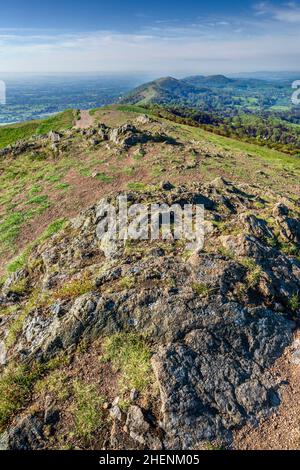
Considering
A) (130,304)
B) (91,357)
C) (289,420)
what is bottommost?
(289,420)

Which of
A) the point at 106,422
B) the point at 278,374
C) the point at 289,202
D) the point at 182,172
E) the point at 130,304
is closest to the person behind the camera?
the point at 106,422

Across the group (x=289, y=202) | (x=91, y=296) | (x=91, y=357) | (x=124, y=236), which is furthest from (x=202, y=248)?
(x=289, y=202)

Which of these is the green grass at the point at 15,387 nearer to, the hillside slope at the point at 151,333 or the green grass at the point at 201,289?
the hillside slope at the point at 151,333

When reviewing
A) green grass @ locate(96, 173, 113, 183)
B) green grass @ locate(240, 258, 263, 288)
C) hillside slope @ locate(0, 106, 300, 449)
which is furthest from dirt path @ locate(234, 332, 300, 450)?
green grass @ locate(96, 173, 113, 183)

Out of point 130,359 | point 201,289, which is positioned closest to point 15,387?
point 130,359

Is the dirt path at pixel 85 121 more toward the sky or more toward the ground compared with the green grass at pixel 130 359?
more toward the sky

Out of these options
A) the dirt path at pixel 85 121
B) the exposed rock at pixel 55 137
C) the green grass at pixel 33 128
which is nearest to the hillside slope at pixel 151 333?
the exposed rock at pixel 55 137

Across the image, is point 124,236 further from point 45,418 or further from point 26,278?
point 45,418
